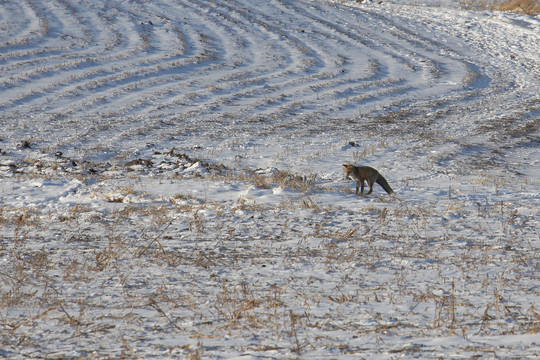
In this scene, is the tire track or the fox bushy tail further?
the tire track

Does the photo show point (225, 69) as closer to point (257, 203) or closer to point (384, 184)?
point (384, 184)

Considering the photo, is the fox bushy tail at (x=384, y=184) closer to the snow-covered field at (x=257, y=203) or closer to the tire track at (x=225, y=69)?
the snow-covered field at (x=257, y=203)

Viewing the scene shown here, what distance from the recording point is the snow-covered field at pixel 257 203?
4.05m

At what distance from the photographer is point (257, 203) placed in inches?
324

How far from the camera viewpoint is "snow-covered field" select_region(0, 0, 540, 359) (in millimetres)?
4055

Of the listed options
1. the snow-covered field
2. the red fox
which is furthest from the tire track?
the red fox

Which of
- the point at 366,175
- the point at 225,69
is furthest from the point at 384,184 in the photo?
the point at 225,69

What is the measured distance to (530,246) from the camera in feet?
19.8

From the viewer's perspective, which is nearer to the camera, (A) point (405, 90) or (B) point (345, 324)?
(B) point (345, 324)

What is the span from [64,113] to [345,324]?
17.3 m

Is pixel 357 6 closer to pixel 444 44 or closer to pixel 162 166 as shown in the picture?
pixel 444 44

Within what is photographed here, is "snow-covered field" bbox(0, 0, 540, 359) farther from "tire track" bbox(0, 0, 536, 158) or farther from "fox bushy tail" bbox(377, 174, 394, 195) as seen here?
"fox bushy tail" bbox(377, 174, 394, 195)

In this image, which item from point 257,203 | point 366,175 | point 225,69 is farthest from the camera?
point 225,69

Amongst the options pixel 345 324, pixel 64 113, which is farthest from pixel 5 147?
pixel 345 324
